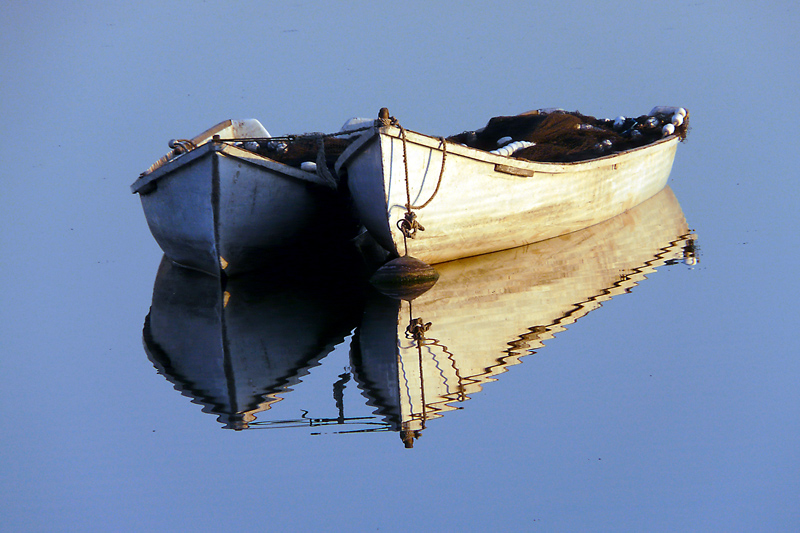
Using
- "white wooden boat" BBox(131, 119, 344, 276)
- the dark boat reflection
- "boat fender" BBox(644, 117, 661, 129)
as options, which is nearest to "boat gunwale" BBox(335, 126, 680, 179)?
"white wooden boat" BBox(131, 119, 344, 276)

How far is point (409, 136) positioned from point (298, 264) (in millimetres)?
3296

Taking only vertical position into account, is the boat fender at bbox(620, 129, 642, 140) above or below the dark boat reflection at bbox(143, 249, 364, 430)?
above

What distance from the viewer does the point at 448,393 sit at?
7.69 meters

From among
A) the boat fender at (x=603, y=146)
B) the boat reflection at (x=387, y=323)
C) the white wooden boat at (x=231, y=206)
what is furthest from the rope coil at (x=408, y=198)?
the boat fender at (x=603, y=146)

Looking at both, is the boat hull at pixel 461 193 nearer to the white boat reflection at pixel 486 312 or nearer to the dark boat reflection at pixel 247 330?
the white boat reflection at pixel 486 312

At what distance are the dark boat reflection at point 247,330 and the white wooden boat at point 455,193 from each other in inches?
41.5

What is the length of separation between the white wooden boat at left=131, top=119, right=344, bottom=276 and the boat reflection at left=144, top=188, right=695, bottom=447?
41cm

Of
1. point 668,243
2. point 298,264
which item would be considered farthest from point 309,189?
point 668,243

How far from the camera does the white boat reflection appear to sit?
7.82 m

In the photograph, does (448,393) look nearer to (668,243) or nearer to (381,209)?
(381,209)

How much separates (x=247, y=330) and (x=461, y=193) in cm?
329

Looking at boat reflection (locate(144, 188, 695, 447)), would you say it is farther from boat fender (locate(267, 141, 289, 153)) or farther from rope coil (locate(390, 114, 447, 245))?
boat fender (locate(267, 141, 289, 153))

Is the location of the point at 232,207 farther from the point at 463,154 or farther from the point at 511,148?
the point at 511,148

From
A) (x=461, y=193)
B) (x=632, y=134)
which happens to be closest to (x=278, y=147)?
(x=461, y=193)
